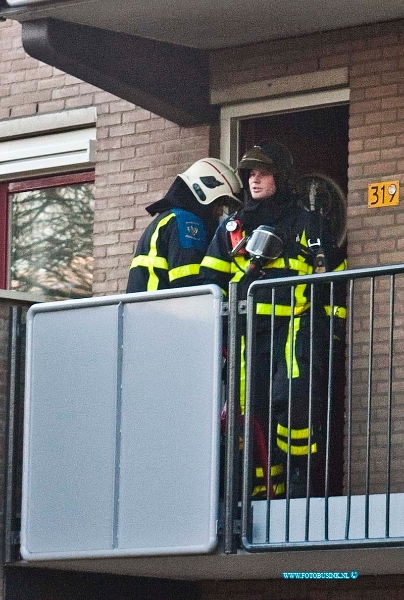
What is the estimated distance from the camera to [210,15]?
986 centimetres

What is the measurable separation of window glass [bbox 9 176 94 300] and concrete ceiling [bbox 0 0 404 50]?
5.42 feet

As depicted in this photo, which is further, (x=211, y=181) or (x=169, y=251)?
(x=211, y=181)

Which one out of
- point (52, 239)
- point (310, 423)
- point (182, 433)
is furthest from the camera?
point (52, 239)

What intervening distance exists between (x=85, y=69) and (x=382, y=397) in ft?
8.57

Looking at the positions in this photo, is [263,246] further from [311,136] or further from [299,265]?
[311,136]

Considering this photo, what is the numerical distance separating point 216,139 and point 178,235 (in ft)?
5.47

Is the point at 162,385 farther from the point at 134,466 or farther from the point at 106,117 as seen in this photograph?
the point at 106,117

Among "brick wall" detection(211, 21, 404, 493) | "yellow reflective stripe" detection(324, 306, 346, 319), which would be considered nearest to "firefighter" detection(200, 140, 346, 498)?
"yellow reflective stripe" detection(324, 306, 346, 319)

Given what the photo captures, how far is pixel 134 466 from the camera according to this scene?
345 inches

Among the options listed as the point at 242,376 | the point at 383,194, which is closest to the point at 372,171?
the point at 383,194

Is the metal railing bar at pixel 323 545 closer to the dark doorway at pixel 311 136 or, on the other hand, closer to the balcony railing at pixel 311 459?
the balcony railing at pixel 311 459

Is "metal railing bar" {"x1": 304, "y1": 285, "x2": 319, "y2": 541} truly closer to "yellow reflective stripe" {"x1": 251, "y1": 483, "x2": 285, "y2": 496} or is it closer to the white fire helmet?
"yellow reflective stripe" {"x1": 251, "y1": 483, "x2": 285, "y2": 496}

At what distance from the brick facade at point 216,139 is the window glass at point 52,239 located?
0.40 m

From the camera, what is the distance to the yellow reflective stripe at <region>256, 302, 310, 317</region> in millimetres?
8820
